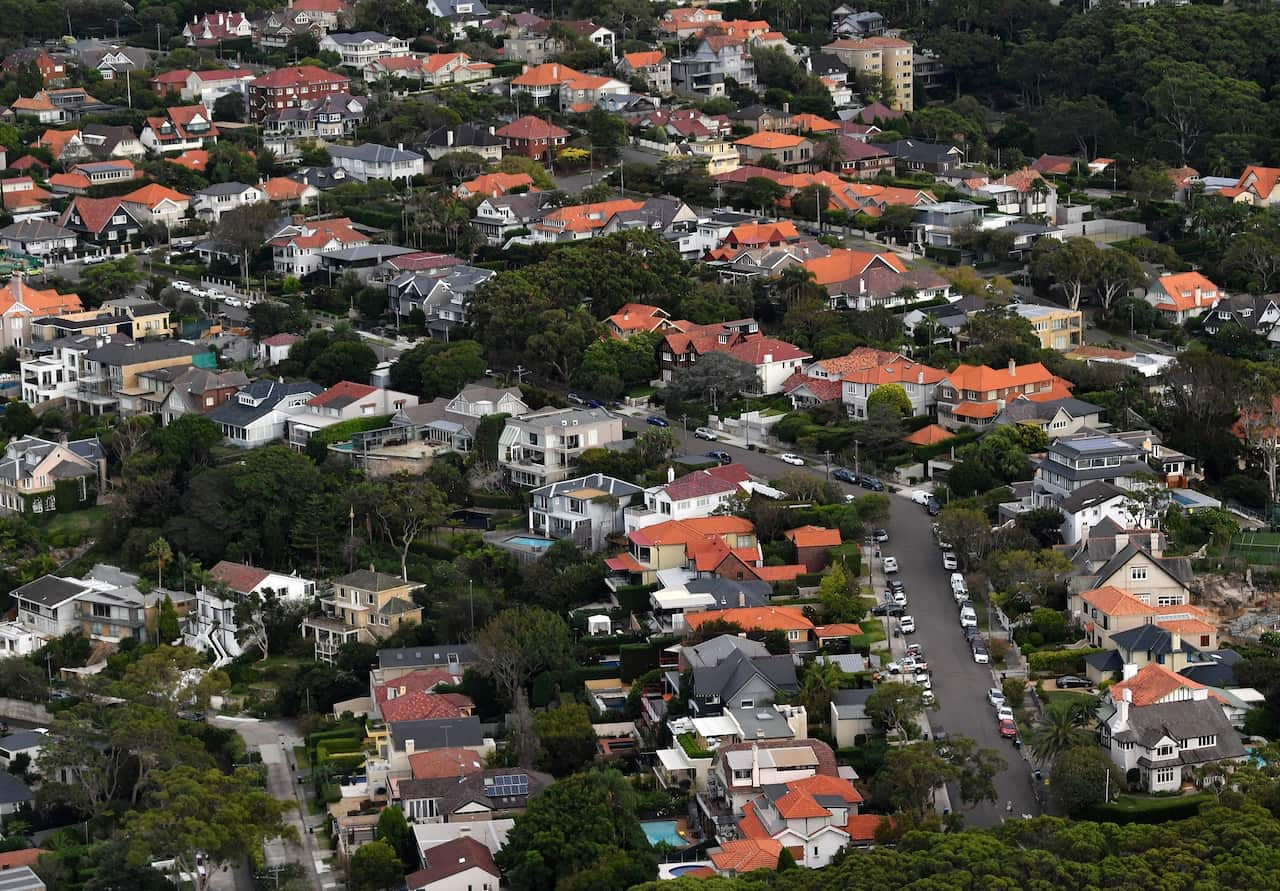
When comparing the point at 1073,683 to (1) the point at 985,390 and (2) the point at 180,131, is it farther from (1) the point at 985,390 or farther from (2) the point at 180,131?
(2) the point at 180,131

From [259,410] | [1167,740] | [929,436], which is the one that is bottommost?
[259,410]

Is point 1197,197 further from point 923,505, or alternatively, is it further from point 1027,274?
point 923,505

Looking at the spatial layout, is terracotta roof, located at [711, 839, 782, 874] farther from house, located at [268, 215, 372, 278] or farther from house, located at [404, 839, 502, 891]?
house, located at [268, 215, 372, 278]

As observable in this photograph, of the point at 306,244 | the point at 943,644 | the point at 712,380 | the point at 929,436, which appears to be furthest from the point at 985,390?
the point at 306,244

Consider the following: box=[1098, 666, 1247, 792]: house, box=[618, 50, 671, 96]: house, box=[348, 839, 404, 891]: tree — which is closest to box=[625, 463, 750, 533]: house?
box=[1098, 666, 1247, 792]: house

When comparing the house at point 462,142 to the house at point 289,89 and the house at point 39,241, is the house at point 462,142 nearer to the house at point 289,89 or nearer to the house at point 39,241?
the house at point 289,89

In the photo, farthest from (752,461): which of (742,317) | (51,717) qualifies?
(51,717)
